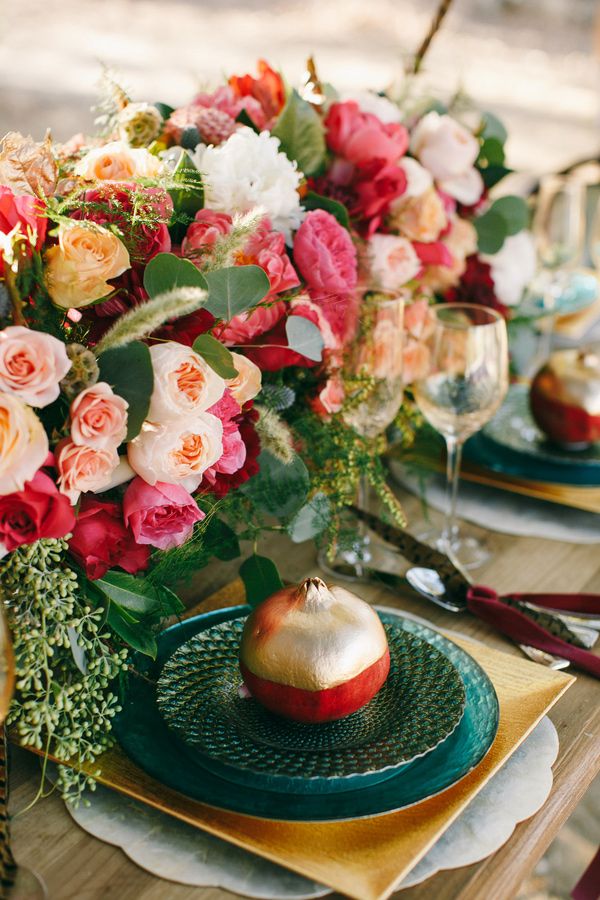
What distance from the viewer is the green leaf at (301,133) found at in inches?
45.5

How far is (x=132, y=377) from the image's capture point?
735 mm

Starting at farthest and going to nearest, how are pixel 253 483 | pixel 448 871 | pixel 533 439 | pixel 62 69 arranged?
pixel 62 69
pixel 533 439
pixel 253 483
pixel 448 871

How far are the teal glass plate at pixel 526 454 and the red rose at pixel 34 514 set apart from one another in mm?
715

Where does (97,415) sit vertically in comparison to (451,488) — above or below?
above

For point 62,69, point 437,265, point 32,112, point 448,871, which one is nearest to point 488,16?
point 62,69

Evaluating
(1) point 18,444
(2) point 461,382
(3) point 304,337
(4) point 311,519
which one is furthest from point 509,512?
(1) point 18,444

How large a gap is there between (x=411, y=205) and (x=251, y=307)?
1.75 feet

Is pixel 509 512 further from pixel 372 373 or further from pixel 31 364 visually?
pixel 31 364

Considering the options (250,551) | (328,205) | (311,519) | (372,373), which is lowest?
(250,551)

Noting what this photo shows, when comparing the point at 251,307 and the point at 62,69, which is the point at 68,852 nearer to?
the point at 251,307

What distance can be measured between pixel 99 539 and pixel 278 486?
25cm

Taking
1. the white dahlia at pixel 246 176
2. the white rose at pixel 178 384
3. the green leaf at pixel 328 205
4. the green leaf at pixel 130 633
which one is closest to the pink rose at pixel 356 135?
the green leaf at pixel 328 205

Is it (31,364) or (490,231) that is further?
(490,231)

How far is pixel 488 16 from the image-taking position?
11438mm
